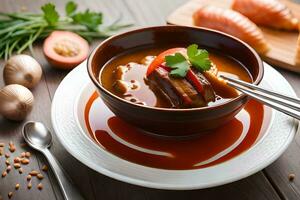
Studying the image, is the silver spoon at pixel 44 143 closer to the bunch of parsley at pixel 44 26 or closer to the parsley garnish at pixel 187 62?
the parsley garnish at pixel 187 62

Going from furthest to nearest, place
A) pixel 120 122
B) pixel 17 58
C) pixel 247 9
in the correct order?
pixel 247 9, pixel 17 58, pixel 120 122

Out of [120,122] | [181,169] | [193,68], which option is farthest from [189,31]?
[181,169]

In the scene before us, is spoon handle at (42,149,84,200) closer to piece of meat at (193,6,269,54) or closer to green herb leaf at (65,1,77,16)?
green herb leaf at (65,1,77,16)

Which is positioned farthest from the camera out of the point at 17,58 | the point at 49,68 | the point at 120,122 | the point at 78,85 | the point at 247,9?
the point at 247,9

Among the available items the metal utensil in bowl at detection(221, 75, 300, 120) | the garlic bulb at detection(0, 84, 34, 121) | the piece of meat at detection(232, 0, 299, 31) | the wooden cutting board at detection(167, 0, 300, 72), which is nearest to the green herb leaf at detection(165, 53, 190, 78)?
the metal utensil in bowl at detection(221, 75, 300, 120)

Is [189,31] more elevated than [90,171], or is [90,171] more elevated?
[189,31]

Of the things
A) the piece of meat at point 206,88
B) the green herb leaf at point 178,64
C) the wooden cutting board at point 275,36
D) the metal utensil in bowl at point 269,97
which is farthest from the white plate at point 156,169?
the wooden cutting board at point 275,36

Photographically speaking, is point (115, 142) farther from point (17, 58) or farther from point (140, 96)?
point (17, 58)
